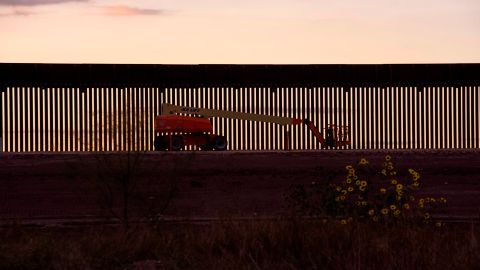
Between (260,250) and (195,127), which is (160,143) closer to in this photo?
(195,127)

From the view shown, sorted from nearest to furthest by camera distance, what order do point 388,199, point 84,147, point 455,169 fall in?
point 388,199 < point 455,169 < point 84,147

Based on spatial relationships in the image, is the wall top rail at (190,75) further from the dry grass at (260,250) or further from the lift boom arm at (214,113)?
the dry grass at (260,250)

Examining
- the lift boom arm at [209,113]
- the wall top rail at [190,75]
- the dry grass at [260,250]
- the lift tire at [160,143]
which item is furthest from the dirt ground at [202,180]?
the dry grass at [260,250]

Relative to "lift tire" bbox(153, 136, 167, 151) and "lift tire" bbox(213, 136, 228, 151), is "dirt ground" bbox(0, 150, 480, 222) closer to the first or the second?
"lift tire" bbox(213, 136, 228, 151)

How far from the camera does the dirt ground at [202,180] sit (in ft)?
60.5

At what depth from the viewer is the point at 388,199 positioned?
50.2 feet

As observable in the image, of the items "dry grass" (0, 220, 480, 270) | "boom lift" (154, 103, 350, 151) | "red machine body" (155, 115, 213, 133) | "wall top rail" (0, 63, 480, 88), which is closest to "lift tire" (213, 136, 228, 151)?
"boom lift" (154, 103, 350, 151)

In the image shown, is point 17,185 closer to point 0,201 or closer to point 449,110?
point 0,201

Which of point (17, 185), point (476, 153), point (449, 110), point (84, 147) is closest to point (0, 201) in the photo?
point (17, 185)

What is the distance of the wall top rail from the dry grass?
1320 centimetres

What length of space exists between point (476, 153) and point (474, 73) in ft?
18.7

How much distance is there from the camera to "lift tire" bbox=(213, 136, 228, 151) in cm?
2564

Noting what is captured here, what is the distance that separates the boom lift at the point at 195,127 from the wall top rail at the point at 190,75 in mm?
861

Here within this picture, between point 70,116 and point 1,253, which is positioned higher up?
point 70,116
